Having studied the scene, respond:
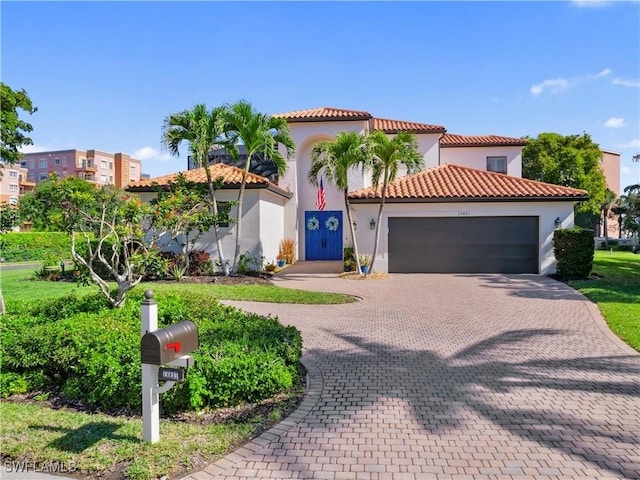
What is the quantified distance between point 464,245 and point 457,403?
1421cm

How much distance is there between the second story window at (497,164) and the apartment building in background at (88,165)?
88999mm


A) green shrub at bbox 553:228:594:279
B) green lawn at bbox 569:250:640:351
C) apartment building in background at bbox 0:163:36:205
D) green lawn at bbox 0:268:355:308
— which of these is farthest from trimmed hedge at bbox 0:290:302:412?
apartment building in background at bbox 0:163:36:205

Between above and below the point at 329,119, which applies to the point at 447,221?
below

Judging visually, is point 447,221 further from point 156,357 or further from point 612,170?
point 612,170

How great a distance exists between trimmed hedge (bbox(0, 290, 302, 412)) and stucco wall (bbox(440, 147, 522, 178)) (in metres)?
24.7

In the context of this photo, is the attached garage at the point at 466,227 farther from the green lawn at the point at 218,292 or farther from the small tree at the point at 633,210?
the small tree at the point at 633,210

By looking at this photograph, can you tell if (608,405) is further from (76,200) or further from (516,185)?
(516,185)

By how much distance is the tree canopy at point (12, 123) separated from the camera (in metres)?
18.2

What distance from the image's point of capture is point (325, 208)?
23.6m

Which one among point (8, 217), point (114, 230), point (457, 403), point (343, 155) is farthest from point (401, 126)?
point (457, 403)

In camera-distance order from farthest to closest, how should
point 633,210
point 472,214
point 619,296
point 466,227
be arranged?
point 633,210, point 466,227, point 472,214, point 619,296

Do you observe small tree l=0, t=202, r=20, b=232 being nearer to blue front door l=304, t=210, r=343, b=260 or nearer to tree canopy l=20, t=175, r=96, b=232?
tree canopy l=20, t=175, r=96, b=232

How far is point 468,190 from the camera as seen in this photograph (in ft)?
61.7

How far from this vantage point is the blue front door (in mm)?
23625
